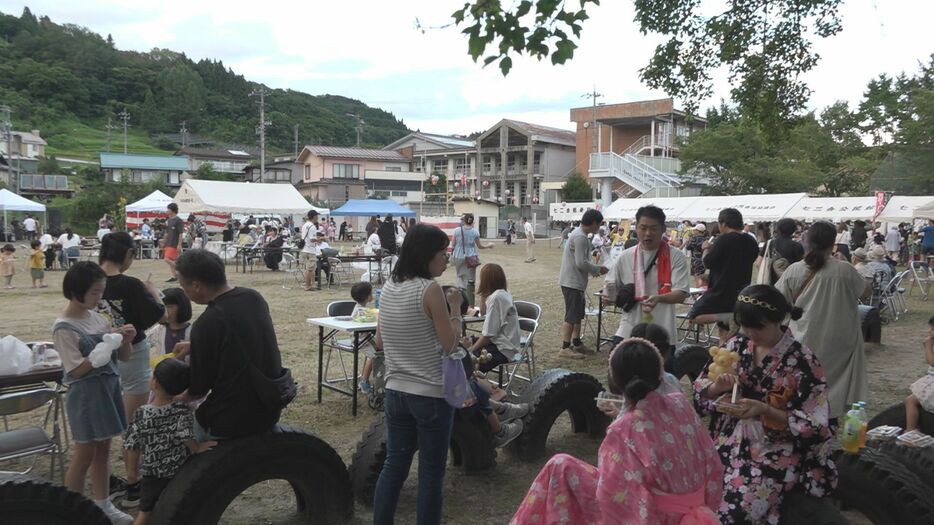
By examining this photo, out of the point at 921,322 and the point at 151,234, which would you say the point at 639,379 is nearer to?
the point at 921,322

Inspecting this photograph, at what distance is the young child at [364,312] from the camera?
5.95 m

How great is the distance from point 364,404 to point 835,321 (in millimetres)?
3947

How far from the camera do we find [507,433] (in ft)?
14.9

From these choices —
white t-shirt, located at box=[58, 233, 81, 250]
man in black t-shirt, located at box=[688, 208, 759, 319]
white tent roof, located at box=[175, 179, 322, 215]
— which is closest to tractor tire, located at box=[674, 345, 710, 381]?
man in black t-shirt, located at box=[688, 208, 759, 319]

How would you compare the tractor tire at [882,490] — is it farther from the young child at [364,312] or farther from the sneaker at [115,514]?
the young child at [364,312]

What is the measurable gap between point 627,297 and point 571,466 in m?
2.42

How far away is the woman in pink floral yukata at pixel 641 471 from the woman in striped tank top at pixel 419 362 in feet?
2.28

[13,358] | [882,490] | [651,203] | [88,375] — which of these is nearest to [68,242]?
[13,358]

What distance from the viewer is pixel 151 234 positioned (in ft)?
88.7

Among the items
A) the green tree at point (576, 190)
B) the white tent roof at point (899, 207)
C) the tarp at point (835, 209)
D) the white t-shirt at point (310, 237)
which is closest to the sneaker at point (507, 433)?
the white t-shirt at point (310, 237)

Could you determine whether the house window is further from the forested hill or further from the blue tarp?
the forested hill

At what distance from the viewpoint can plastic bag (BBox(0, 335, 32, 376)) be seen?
3848 millimetres

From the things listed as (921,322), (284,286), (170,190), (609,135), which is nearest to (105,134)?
(170,190)

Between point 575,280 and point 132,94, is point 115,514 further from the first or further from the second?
point 132,94
